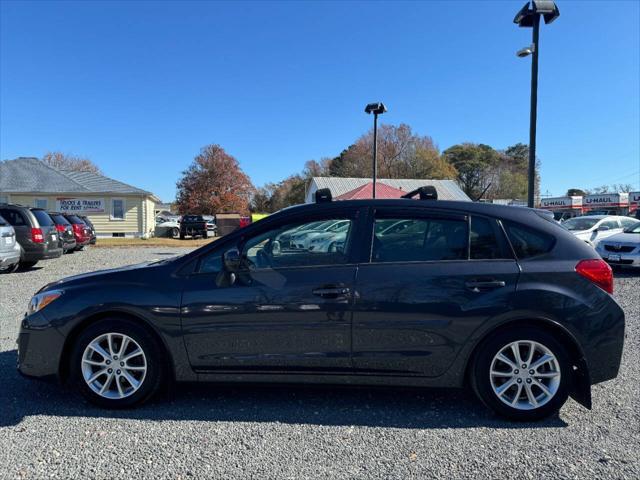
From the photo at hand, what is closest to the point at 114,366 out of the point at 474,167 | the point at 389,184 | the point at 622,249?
the point at 622,249

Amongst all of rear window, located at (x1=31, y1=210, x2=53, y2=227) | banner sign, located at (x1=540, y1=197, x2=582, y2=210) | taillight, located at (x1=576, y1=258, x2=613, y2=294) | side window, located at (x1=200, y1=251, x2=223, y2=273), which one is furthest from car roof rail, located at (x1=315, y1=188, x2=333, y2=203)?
banner sign, located at (x1=540, y1=197, x2=582, y2=210)

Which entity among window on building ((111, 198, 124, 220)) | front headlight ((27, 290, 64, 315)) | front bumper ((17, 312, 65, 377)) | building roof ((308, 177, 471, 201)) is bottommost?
front bumper ((17, 312, 65, 377))

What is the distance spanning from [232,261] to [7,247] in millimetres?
8929

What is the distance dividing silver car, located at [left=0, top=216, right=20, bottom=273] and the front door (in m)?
8.48

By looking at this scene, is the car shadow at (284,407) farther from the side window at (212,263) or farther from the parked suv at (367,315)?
the side window at (212,263)

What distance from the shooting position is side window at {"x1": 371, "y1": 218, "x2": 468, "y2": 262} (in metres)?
3.38

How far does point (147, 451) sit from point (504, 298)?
2.68 meters

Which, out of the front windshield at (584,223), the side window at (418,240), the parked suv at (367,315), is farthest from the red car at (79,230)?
the front windshield at (584,223)

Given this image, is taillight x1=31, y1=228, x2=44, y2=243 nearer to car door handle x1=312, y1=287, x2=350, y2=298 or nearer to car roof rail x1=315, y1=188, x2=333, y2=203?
car roof rail x1=315, y1=188, x2=333, y2=203

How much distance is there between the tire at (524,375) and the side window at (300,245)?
1.31 m

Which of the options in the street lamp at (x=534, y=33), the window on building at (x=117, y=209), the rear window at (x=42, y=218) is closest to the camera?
the street lamp at (x=534, y=33)

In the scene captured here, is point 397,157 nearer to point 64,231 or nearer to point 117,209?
point 117,209

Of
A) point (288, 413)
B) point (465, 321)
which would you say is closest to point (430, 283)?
point (465, 321)

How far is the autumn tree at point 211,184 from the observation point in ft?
168
